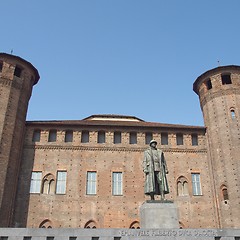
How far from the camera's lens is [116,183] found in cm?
2530

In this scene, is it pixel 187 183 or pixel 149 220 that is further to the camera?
pixel 187 183

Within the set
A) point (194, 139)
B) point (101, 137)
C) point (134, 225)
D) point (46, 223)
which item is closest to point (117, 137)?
point (101, 137)

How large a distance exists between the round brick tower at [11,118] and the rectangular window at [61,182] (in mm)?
3007

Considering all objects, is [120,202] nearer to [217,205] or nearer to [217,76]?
[217,205]

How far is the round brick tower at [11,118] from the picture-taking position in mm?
22938

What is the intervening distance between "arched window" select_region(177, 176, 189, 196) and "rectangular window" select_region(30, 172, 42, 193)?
34.1 feet

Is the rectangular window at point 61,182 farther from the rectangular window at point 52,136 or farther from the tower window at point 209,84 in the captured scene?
the tower window at point 209,84

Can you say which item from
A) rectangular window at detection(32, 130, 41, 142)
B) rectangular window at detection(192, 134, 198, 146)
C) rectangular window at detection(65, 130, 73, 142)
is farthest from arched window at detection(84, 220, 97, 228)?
rectangular window at detection(192, 134, 198, 146)

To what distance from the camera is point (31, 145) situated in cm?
2617

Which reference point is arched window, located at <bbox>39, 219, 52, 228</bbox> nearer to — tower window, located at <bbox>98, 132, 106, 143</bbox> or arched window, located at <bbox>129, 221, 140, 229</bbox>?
arched window, located at <bbox>129, 221, 140, 229</bbox>

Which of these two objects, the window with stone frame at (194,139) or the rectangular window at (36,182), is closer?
the rectangular window at (36,182)

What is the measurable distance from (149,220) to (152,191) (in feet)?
3.62

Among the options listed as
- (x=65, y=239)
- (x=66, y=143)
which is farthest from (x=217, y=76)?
(x=65, y=239)

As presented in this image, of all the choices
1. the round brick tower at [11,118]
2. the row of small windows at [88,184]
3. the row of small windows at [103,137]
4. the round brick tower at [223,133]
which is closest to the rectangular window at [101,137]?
the row of small windows at [103,137]
